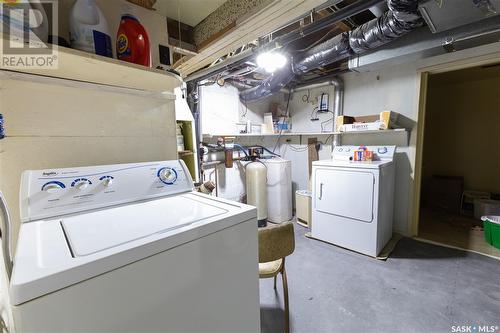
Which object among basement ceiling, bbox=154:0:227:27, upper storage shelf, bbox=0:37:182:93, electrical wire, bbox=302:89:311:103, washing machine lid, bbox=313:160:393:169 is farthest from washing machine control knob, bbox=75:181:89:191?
electrical wire, bbox=302:89:311:103

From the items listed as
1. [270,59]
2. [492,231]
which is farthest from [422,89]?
[270,59]

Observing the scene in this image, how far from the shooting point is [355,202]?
2426mm

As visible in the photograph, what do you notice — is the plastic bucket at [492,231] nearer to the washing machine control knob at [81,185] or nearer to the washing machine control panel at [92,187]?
the washing machine control panel at [92,187]

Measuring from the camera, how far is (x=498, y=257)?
2266 mm

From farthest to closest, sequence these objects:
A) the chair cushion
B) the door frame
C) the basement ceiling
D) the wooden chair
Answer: the door frame < the chair cushion < the wooden chair < the basement ceiling

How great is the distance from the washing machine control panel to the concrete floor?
1304 millimetres

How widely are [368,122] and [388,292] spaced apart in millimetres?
2036

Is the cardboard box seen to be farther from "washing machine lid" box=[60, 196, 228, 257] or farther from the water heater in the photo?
"washing machine lid" box=[60, 196, 228, 257]

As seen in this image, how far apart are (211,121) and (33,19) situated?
2561 mm

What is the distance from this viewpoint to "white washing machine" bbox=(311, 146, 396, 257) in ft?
7.61

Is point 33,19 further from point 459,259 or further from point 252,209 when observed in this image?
point 459,259

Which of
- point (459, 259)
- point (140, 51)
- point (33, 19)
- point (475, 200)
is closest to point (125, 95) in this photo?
point (140, 51)

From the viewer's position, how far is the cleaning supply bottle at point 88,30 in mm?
800

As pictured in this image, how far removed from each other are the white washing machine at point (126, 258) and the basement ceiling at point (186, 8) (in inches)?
37.8
